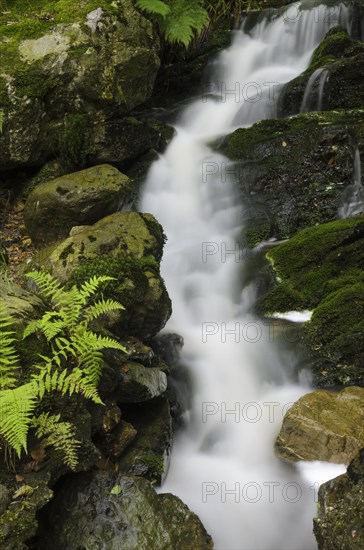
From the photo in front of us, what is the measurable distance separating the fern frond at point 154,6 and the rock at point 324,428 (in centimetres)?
601

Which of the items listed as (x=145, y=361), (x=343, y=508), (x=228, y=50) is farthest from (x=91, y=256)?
(x=228, y=50)

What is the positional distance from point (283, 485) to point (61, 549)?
1931mm

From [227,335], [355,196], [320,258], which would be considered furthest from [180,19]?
[227,335]

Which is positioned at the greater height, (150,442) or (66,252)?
(66,252)

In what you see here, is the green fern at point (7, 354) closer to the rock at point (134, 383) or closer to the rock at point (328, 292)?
the rock at point (134, 383)

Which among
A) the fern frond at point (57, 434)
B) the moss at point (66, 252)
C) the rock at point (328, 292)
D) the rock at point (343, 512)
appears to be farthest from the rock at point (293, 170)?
the fern frond at point (57, 434)

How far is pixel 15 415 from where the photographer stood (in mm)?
3000

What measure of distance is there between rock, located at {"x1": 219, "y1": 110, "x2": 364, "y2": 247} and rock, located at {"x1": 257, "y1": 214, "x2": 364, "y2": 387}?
0.61m

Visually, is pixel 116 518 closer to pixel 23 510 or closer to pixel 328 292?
pixel 23 510

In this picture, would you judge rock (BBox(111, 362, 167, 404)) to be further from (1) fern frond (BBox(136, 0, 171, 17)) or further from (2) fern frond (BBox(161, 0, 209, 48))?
(2) fern frond (BBox(161, 0, 209, 48))

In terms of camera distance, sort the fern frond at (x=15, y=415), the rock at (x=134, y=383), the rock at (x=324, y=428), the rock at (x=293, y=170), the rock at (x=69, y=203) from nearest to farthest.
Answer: the fern frond at (x=15, y=415)
the rock at (x=324, y=428)
the rock at (x=134, y=383)
the rock at (x=69, y=203)
the rock at (x=293, y=170)

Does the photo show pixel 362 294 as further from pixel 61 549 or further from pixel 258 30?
pixel 258 30

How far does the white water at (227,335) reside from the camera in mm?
4184

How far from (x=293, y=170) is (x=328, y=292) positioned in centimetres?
242
